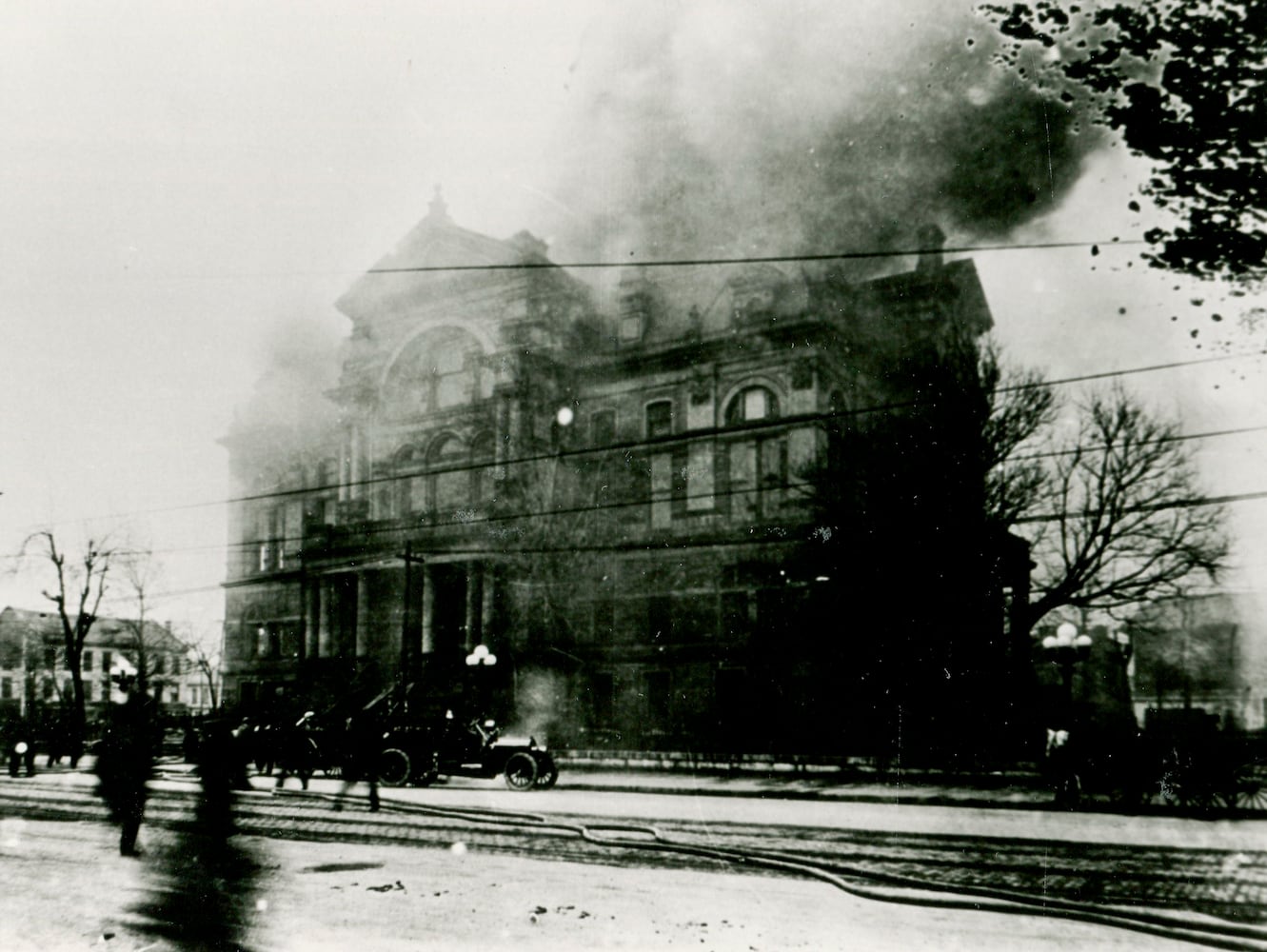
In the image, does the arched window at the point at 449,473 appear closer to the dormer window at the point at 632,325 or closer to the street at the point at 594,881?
the dormer window at the point at 632,325

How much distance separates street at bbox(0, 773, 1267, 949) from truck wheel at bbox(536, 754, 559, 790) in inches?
162

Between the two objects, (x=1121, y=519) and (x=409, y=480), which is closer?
(x=1121, y=519)

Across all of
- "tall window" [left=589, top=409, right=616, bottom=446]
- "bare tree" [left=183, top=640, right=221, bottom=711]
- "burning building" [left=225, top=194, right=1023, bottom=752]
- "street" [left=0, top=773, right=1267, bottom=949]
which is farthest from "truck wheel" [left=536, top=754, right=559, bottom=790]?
"bare tree" [left=183, top=640, right=221, bottom=711]

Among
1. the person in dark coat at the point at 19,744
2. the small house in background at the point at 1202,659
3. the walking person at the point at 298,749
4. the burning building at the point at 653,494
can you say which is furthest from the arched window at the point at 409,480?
the small house in background at the point at 1202,659

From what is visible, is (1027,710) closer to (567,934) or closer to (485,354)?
(485,354)

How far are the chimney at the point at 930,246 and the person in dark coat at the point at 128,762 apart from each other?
7.72m

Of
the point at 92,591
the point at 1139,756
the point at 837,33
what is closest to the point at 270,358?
the point at 92,591

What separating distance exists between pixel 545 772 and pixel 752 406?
6616 millimetres

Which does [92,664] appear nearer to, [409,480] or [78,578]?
[409,480]

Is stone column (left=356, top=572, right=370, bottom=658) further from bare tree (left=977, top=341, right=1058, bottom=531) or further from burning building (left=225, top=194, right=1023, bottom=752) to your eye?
bare tree (left=977, top=341, right=1058, bottom=531)

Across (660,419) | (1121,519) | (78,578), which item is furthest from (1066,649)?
(78,578)

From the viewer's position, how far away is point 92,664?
57.5 ft

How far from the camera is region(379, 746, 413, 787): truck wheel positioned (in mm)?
15625

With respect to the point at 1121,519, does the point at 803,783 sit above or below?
below
